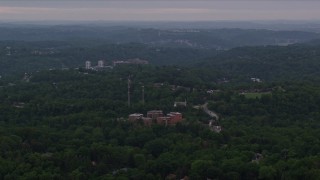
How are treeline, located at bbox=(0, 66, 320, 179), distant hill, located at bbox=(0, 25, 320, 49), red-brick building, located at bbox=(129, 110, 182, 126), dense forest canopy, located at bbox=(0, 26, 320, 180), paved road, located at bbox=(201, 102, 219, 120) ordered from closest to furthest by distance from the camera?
1. treeline, located at bbox=(0, 66, 320, 179)
2. dense forest canopy, located at bbox=(0, 26, 320, 180)
3. red-brick building, located at bbox=(129, 110, 182, 126)
4. paved road, located at bbox=(201, 102, 219, 120)
5. distant hill, located at bbox=(0, 25, 320, 49)

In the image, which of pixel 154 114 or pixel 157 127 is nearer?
pixel 157 127

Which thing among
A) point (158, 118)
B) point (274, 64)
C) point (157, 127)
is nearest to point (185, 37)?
point (274, 64)

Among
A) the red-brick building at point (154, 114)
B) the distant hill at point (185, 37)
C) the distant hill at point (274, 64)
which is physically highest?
the red-brick building at point (154, 114)

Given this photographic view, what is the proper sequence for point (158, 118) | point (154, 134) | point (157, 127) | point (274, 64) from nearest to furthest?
point (154, 134) < point (157, 127) < point (158, 118) < point (274, 64)

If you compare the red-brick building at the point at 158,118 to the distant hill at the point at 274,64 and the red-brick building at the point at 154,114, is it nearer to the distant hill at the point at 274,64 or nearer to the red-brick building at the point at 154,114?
the red-brick building at the point at 154,114

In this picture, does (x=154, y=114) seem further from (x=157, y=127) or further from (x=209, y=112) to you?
(x=209, y=112)

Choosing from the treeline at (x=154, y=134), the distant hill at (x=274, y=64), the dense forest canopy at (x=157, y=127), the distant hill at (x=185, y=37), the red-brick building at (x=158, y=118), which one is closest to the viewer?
the treeline at (x=154, y=134)

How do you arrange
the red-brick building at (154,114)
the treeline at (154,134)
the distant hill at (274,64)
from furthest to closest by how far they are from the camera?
the distant hill at (274,64), the red-brick building at (154,114), the treeline at (154,134)

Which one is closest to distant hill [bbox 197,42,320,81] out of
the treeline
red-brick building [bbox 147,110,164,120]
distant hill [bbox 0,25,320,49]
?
the treeline

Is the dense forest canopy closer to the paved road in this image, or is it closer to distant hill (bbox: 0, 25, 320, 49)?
the paved road

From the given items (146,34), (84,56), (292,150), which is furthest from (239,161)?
(146,34)

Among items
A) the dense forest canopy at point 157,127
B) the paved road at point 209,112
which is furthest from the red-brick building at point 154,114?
the paved road at point 209,112

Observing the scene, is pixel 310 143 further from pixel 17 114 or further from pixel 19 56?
pixel 19 56
